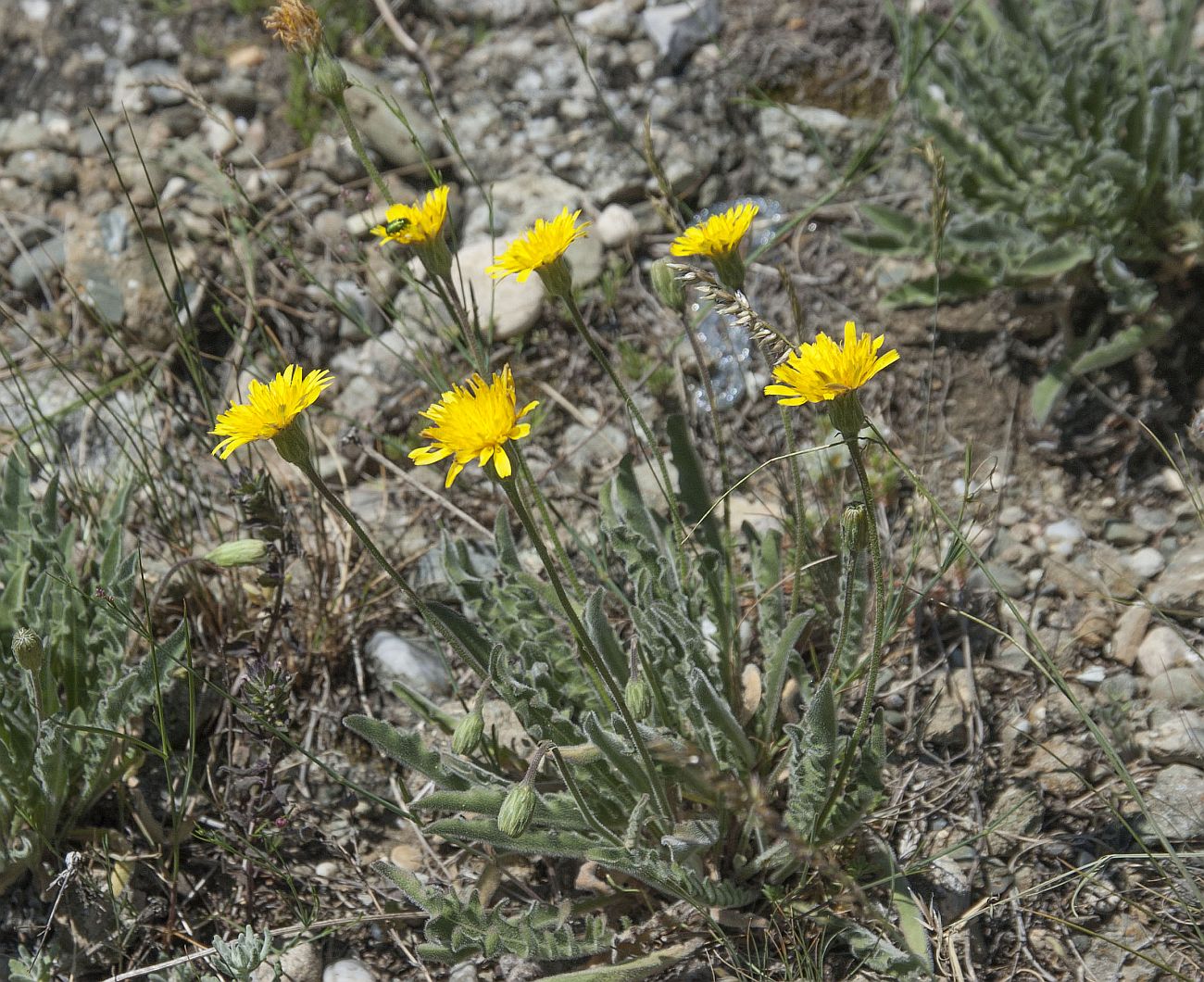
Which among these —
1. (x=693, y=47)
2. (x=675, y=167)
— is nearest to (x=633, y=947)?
(x=675, y=167)

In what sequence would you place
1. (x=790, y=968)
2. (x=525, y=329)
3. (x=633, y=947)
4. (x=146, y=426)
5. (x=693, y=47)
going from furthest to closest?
(x=693, y=47) < (x=525, y=329) < (x=146, y=426) < (x=633, y=947) < (x=790, y=968)

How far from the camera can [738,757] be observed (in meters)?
2.56

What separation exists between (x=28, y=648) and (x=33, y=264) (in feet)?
7.54

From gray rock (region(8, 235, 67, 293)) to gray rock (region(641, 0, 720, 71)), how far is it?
2.44 m

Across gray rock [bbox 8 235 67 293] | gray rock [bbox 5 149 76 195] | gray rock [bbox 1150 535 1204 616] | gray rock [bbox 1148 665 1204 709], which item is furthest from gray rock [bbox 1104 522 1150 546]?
gray rock [bbox 5 149 76 195]

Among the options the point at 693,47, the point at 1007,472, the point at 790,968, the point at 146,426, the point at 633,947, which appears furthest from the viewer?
the point at 693,47

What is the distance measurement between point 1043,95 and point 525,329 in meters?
1.83

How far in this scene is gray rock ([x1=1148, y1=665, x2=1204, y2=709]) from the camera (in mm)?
2656

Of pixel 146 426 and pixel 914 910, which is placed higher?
pixel 146 426

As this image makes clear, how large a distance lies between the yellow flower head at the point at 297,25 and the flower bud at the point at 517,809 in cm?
167

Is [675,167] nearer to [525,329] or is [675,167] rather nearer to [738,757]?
[525,329]

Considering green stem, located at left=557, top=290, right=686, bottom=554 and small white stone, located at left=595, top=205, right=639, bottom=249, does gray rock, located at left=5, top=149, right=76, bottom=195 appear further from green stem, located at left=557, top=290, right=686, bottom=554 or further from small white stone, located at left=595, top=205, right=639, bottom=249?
green stem, located at left=557, top=290, right=686, bottom=554

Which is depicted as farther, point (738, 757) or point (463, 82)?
point (463, 82)

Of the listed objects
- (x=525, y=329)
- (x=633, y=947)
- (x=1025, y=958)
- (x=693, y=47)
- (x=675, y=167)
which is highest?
(x=693, y=47)
